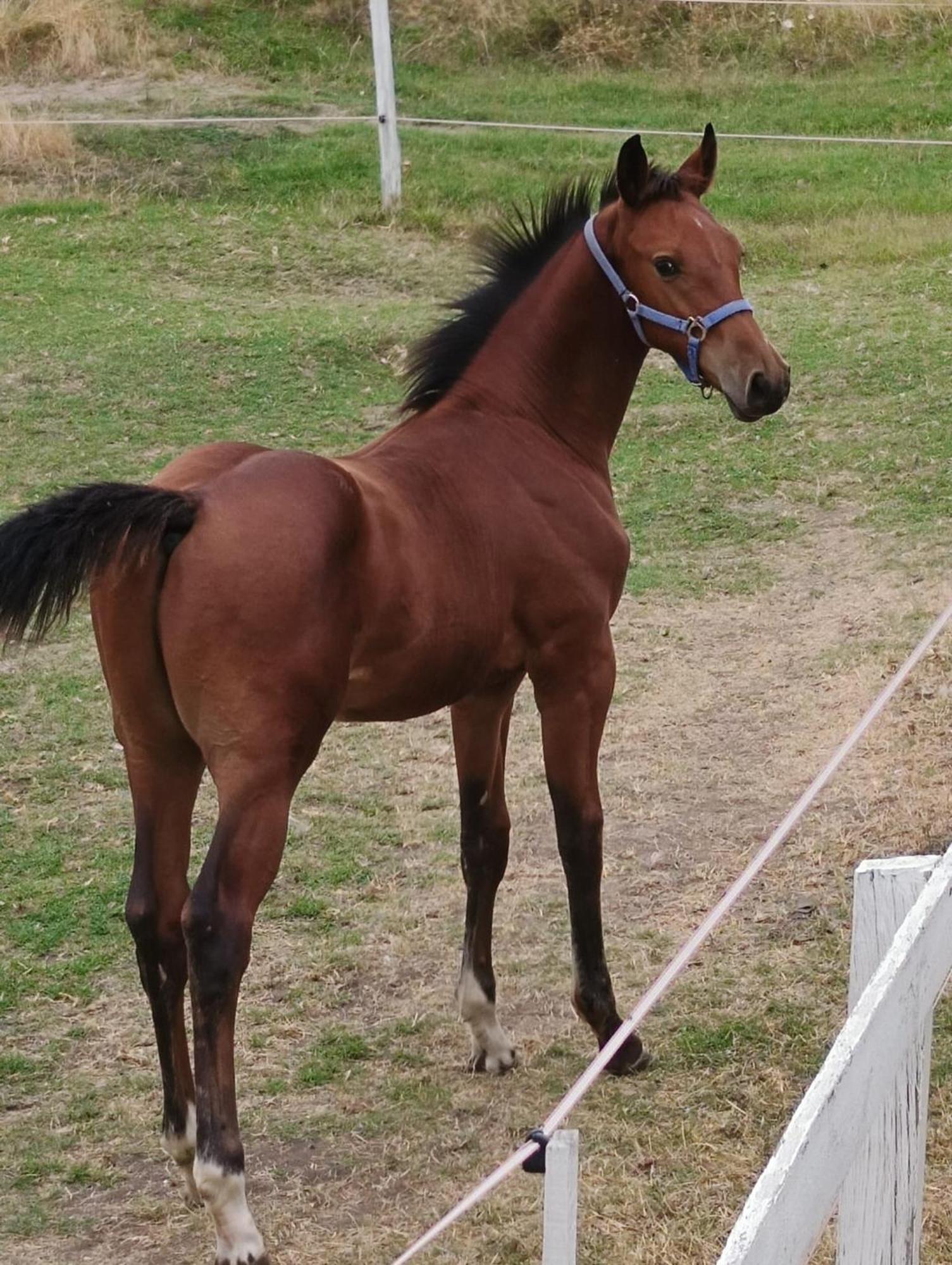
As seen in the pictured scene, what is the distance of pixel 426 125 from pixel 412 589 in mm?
11185

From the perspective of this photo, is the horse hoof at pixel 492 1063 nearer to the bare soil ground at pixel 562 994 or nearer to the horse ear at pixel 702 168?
the bare soil ground at pixel 562 994

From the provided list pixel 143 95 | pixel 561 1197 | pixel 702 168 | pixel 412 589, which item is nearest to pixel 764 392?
pixel 702 168

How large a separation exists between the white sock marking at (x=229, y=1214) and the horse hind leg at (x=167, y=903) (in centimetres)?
31

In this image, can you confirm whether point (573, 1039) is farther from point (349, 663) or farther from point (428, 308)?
point (428, 308)

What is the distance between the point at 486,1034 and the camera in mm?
3934

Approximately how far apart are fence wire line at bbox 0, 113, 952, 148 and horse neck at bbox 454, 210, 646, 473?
8024mm

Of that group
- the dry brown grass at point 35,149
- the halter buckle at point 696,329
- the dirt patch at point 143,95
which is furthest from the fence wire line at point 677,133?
the halter buckle at point 696,329

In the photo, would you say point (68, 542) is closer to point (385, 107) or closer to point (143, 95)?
point (385, 107)

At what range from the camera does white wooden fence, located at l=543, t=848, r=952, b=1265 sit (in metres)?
1.77

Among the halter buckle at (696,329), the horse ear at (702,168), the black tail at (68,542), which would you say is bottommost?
the black tail at (68,542)

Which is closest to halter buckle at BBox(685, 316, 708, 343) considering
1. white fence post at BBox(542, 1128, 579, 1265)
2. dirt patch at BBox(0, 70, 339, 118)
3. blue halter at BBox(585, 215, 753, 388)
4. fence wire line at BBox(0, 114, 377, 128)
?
blue halter at BBox(585, 215, 753, 388)

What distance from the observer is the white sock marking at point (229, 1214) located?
9.96ft

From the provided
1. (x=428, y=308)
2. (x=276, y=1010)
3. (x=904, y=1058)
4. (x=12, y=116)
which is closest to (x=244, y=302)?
(x=428, y=308)

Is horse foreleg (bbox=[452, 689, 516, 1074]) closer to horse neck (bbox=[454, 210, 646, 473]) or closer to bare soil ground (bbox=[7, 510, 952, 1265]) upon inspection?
bare soil ground (bbox=[7, 510, 952, 1265])
